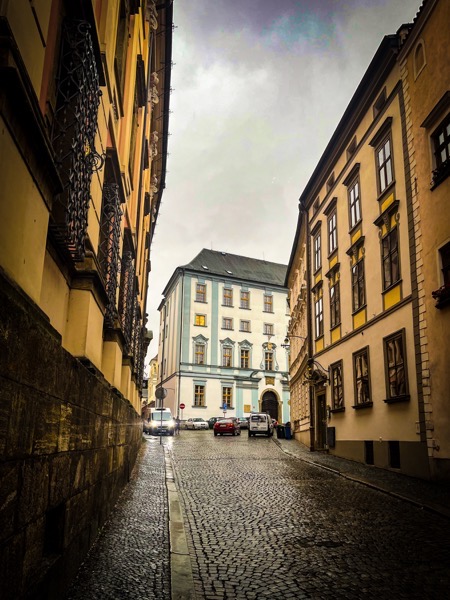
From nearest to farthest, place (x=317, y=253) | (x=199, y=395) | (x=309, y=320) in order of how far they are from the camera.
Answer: (x=317, y=253), (x=309, y=320), (x=199, y=395)

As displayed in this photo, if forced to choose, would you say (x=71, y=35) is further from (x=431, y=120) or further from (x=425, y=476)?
(x=425, y=476)

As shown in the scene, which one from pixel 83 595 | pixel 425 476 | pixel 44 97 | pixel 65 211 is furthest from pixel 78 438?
pixel 425 476

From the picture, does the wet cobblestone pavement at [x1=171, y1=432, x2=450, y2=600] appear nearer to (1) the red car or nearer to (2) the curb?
(2) the curb

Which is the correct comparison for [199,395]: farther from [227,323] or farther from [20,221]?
[20,221]

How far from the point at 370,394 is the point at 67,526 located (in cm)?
1433

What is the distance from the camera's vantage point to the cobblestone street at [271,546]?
4625 mm

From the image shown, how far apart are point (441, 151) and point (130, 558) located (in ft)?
38.5

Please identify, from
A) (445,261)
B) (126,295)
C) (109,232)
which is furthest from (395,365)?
(109,232)

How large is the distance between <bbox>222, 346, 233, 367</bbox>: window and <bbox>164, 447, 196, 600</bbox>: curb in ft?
152

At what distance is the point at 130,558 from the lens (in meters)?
5.36

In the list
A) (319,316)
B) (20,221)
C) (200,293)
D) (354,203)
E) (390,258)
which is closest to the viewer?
(20,221)

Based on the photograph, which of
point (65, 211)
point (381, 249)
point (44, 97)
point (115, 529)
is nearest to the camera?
point (44, 97)

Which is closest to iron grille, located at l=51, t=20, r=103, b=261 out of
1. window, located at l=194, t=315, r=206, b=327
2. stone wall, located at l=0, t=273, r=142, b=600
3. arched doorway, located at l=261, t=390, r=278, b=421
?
stone wall, located at l=0, t=273, r=142, b=600

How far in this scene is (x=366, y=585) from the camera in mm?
4789
